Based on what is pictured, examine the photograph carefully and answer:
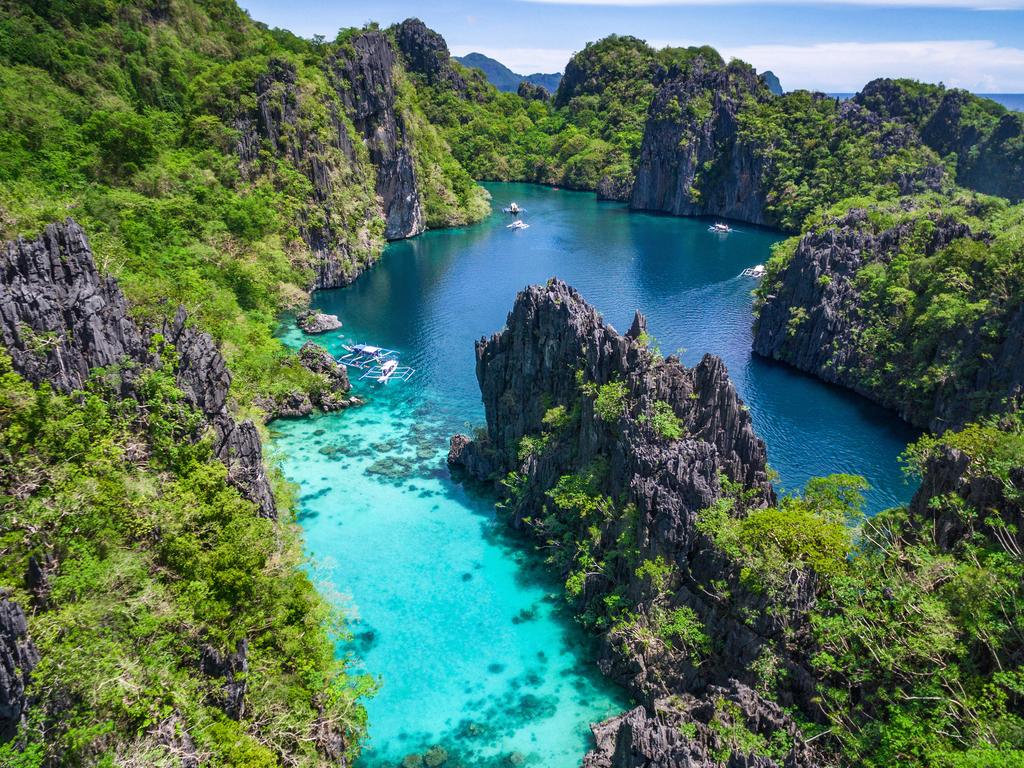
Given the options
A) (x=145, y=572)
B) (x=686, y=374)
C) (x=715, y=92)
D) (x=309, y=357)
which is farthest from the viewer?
(x=715, y=92)

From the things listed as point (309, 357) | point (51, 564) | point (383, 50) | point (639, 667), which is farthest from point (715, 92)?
point (51, 564)

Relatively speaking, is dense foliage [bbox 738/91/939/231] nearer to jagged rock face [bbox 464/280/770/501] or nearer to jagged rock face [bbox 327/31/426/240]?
jagged rock face [bbox 327/31/426/240]

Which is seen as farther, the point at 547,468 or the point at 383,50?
the point at 383,50

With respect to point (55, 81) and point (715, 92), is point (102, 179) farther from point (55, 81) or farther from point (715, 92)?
point (715, 92)

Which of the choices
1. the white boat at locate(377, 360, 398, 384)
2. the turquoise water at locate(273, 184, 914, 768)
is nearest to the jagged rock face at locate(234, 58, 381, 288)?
the turquoise water at locate(273, 184, 914, 768)

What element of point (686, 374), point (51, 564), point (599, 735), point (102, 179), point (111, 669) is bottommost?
point (599, 735)

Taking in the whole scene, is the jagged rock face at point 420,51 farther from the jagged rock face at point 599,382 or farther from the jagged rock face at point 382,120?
the jagged rock face at point 599,382

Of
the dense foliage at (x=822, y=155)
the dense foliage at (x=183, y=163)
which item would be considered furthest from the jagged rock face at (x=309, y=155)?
the dense foliage at (x=822, y=155)
